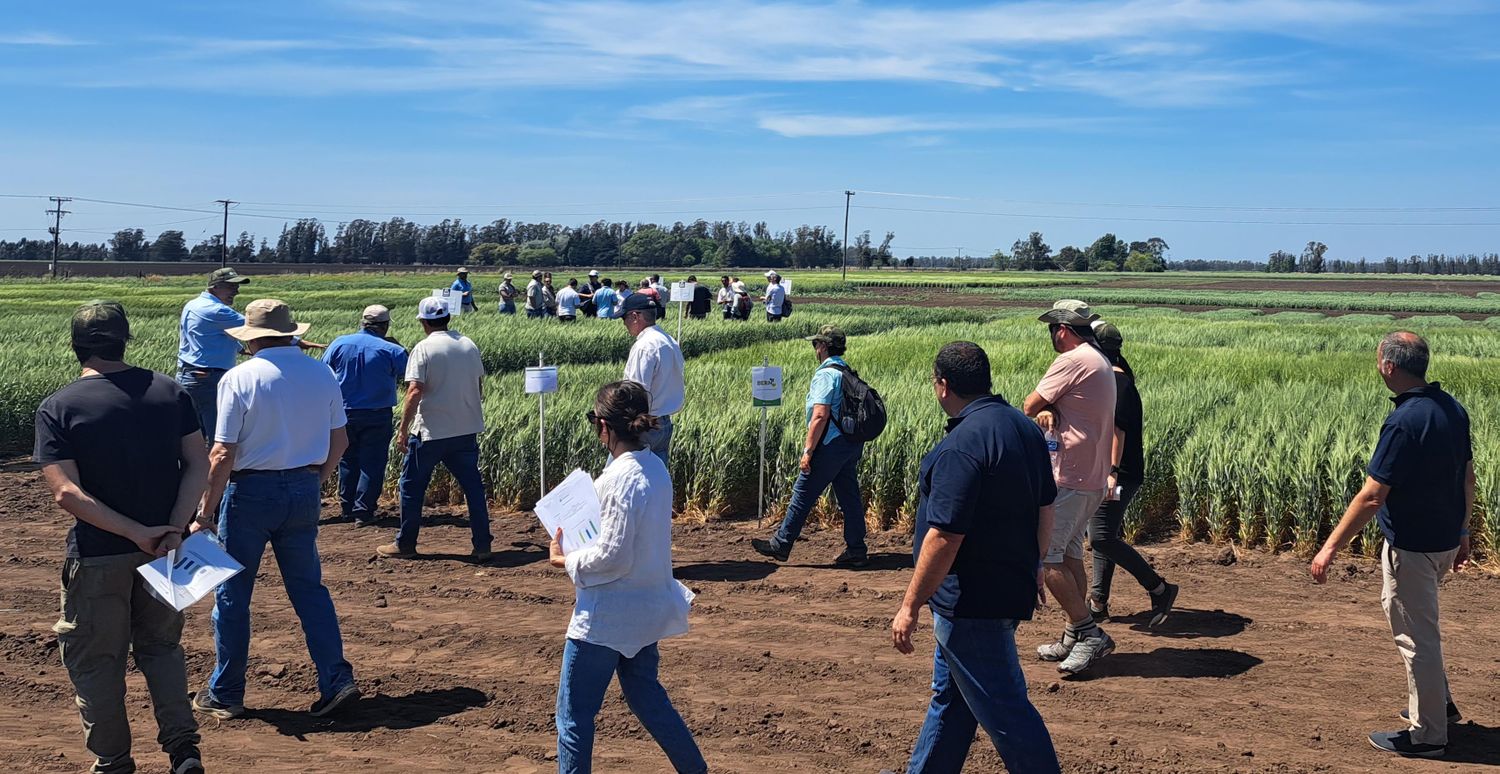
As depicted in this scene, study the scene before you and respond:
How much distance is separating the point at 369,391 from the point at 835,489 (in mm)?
3685

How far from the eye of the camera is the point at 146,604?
4238 mm

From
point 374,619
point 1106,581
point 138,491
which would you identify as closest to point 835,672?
point 1106,581

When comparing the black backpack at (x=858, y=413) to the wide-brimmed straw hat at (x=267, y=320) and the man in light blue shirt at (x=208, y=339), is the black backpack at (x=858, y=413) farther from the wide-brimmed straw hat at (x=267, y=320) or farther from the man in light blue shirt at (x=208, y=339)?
the man in light blue shirt at (x=208, y=339)

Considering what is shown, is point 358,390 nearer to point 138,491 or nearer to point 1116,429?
point 138,491

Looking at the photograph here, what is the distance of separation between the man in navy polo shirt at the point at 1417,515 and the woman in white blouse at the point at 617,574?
2730mm

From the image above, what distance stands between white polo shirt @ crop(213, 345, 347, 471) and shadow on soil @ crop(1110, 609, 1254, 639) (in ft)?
14.5

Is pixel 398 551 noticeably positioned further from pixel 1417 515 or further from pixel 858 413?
pixel 1417 515

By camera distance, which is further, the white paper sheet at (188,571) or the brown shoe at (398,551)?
the brown shoe at (398,551)

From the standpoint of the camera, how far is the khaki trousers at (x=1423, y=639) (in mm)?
4527

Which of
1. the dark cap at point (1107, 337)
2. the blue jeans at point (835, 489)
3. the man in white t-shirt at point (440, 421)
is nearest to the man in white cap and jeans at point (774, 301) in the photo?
the blue jeans at point (835, 489)

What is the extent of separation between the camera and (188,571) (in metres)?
4.09

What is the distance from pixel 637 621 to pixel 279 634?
3.29 m

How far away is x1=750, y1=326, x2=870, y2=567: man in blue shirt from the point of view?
24.5ft

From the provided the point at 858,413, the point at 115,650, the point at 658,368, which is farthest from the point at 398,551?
the point at 115,650
